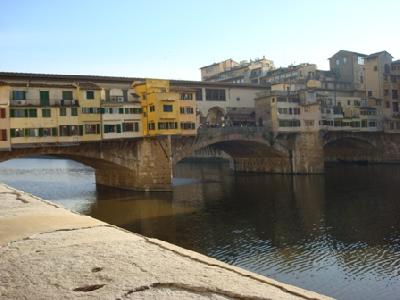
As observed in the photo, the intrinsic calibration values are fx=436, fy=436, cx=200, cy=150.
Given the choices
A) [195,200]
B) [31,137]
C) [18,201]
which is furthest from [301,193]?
[18,201]

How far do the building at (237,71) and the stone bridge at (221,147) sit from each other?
24.1 meters

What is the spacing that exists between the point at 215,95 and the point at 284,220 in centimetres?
3394

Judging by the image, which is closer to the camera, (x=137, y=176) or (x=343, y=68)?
(x=137, y=176)

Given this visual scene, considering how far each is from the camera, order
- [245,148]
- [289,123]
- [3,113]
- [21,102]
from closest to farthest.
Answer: [3,113]
[21,102]
[289,123]
[245,148]

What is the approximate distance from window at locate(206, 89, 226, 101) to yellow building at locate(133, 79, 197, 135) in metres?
10.2

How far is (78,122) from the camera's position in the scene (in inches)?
1996

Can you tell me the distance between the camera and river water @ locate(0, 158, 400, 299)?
939 inches

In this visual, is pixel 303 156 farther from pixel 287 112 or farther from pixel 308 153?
pixel 287 112

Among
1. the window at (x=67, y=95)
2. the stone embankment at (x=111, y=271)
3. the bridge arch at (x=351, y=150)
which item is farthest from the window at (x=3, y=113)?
the bridge arch at (x=351, y=150)

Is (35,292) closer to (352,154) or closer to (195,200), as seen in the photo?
(195,200)

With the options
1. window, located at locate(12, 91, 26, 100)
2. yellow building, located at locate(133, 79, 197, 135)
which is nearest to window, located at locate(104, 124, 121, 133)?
yellow building, located at locate(133, 79, 197, 135)

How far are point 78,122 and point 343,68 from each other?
64834 mm

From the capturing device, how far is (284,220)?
37906 mm

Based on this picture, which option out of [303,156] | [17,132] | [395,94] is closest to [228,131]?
[303,156]
